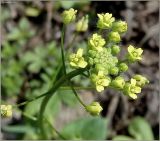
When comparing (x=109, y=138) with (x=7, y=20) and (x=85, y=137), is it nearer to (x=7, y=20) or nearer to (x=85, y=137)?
(x=85, y=137)

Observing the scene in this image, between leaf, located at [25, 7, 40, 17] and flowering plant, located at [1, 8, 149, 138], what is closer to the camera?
flowering plant, located at [1, 8, 149, 138]

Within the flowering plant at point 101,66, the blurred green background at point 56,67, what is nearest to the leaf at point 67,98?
the blurred green background at point 56,67

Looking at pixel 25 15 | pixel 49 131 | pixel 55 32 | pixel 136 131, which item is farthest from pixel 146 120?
pixel 25 15

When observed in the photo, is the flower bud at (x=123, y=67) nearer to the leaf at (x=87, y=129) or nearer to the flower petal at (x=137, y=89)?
the flower petal at (x=137, y=89)

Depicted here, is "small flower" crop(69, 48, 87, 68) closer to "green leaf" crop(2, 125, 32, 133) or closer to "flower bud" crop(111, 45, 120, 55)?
"flower bud" crop(111, 45, 120, 55)

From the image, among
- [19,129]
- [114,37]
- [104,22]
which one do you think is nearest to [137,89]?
[114,37]

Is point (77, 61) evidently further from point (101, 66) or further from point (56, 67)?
point (56, 67)

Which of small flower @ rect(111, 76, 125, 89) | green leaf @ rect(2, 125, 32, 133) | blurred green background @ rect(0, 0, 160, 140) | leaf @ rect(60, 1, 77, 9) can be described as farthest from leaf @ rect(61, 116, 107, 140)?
small flower @ rect(111, 76, 125, 89)
